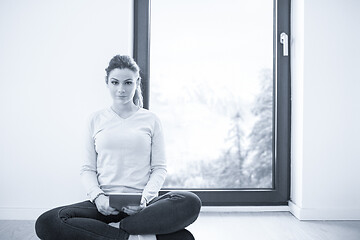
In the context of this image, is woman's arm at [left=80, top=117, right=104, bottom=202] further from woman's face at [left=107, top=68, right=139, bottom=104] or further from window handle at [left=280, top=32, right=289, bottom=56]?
window handle at [left=280, top=32, right=289, bottom=56]

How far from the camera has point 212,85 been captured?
237 centimetres

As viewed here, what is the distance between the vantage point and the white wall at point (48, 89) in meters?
2.15

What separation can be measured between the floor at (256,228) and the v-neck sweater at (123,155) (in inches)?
18.2

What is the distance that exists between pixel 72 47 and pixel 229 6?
1.05 meters

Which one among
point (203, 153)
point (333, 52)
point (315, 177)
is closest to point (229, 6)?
point (333, 52)

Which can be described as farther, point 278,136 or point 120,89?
point 278,136

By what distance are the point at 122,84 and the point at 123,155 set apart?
328 mm

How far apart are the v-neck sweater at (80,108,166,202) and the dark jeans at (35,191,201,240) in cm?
13

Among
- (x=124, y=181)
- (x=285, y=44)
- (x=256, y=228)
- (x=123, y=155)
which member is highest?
(x=285, y=44)

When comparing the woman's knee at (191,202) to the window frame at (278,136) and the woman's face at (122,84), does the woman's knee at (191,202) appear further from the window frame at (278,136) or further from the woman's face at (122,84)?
the window frame at (278,136)

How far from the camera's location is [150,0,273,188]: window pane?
2.37 meters

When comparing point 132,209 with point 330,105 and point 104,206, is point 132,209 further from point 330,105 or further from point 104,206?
point 330,105

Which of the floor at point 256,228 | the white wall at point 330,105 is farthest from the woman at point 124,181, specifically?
the white wall at point 330,105

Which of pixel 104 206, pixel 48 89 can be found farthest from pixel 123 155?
pixel 48 89
